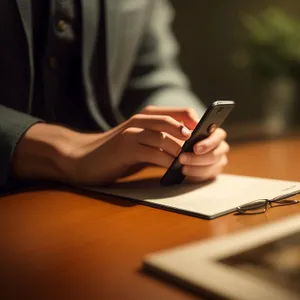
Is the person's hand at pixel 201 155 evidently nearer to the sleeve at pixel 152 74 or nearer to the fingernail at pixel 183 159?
the fingernail at pixel 183 159

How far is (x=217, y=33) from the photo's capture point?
1933 mm

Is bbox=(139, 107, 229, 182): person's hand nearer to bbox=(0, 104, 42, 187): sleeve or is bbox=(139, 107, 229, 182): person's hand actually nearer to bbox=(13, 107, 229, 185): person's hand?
bbox=(13, 107, 229, 185): person's hand

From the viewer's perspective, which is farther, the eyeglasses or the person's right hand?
the person's right hand

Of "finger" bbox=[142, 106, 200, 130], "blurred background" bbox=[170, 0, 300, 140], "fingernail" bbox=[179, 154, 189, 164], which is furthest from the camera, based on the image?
"blurred background" bbox=[170, 0, 300, 140]

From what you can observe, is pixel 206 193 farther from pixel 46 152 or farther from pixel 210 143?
pixel 46 152

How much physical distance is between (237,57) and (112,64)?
0.93m

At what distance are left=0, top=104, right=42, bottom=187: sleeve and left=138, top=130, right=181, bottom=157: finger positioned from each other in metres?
0.18

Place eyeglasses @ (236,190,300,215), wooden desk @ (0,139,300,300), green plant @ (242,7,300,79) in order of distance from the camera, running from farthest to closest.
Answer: green plant @ (242,7,300,79)
eyeglasses @ (236,190,300,215)
wooden desk @ (0,139,300,300)

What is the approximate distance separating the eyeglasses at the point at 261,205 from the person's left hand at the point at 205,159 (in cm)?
12

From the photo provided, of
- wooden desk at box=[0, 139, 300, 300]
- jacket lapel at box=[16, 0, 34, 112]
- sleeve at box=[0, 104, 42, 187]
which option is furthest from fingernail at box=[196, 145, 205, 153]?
jacket lapel at box=[16, 0, 34, 112]

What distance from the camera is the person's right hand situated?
0.71m

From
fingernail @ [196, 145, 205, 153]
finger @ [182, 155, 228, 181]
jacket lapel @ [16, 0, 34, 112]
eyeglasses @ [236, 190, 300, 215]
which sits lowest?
eyeglasses @ [236, 190, 300, 215]

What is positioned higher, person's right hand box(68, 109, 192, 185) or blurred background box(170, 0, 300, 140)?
blurred background box(170, 0, 300, 140)

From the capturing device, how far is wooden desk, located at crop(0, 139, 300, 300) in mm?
412
